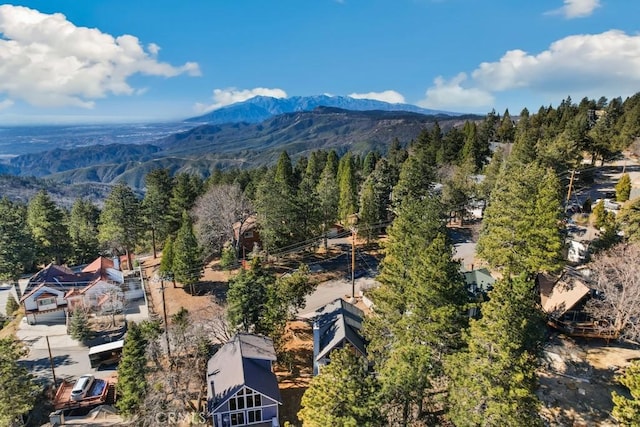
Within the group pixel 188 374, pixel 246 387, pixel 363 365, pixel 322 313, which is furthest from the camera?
pixel 322 313

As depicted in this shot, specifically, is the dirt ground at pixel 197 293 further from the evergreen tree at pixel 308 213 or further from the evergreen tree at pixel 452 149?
the evergreen tree at pixel 452 149

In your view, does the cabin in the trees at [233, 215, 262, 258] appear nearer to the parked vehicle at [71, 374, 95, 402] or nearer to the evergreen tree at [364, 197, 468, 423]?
the parked vehicle at [71, 374, 95, 402]

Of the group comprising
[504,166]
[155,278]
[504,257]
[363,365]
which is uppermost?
[504,166]

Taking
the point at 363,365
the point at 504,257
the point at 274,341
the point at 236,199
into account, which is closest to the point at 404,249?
the point at 504,257

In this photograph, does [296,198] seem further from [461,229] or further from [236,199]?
[461,229]

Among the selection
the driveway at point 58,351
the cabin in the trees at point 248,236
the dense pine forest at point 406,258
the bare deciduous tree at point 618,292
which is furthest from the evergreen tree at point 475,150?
the driveway at point 58,351

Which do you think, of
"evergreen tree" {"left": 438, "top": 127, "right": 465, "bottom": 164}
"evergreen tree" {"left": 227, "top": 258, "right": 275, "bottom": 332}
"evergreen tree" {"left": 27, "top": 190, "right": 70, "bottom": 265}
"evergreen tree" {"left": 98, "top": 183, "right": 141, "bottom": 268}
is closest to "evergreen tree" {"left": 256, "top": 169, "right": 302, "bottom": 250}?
"evergreen tree" {"left": 227, "top": 258, "right": 275, "bottom": 332}

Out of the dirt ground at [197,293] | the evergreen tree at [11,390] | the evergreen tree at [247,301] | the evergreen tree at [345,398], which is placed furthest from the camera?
the dirt ground at [197,293]
